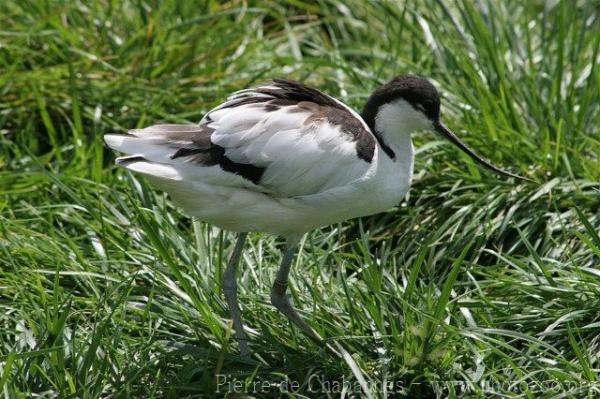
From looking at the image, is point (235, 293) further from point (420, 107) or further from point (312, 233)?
point (420, 107)

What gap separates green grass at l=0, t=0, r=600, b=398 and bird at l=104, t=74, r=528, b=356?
15 cm

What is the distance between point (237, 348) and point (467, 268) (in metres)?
0.84

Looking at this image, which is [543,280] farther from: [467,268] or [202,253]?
[202,253]

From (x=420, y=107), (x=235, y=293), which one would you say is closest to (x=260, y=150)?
→ (x=235, y=293)

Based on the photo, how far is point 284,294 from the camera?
144 inches

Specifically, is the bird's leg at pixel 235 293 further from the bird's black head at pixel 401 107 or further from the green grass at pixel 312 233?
the bird's black head at pixel 401 107

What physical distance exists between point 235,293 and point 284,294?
0.54 feet

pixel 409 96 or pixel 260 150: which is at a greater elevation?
pixel 409 96

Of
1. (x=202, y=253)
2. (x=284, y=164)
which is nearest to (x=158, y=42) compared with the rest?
(x=202, y=253)

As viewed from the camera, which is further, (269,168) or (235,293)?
(235,293)

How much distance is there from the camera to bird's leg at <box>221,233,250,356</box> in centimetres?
350

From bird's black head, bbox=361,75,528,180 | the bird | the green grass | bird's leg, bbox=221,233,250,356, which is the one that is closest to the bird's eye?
bird's black head, bbox=361,75,528,180

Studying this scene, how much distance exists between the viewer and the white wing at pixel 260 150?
3.50 meters

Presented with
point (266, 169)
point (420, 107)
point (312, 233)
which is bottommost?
point (312, 233)
